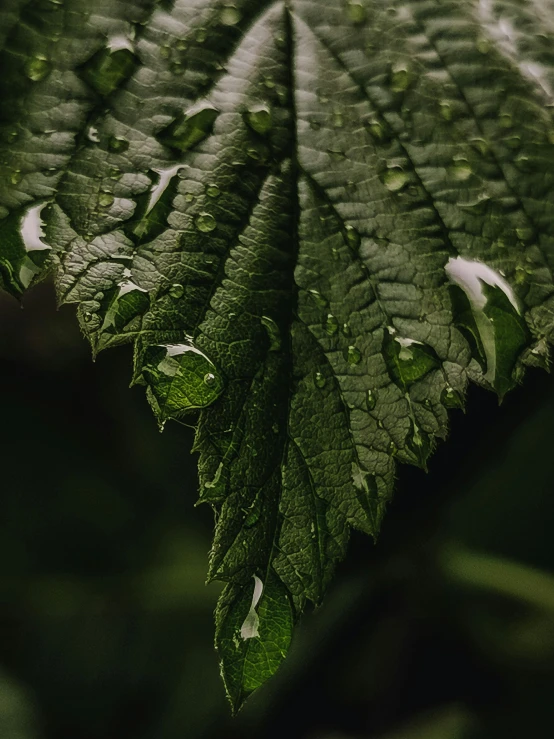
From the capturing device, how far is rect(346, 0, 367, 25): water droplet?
0.49m

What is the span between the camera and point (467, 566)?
965mm

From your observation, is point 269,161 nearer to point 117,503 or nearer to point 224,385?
point 224,385

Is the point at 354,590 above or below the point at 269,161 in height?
below

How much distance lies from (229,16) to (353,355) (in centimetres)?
24

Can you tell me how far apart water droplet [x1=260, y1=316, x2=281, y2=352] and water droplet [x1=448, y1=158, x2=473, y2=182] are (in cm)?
16

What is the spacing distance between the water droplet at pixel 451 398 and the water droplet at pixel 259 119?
0.64ft

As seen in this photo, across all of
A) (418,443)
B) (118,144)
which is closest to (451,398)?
(418,443)

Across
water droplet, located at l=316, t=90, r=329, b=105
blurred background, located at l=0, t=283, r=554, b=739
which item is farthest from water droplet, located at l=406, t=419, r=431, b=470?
blurred background, located at l=0, t=283, r=554, b=739

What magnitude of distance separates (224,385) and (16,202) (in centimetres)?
16

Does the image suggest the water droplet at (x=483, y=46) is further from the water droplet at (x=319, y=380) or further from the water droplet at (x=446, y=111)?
the water droplet at (x=319, y=380)

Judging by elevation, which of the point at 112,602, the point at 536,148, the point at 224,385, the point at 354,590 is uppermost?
the point at 536,148

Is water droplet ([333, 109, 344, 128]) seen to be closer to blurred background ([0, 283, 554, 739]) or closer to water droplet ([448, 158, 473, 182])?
water droplet ([448, 158, 473, 182])

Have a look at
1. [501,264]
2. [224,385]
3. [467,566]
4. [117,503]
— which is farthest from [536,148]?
[117,503]

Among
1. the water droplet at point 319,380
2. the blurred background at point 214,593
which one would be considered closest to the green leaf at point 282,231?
the water droplet at point 319,380
